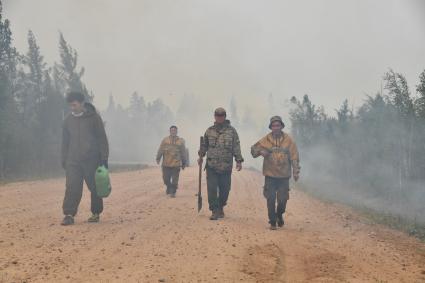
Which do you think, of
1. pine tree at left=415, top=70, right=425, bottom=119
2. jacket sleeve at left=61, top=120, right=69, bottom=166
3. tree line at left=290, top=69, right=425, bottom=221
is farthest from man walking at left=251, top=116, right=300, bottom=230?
pine tree at left=415, top=70, right=425, bottom=119

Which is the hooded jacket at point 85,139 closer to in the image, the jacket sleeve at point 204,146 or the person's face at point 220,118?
the jacket sleeve at point 204,146

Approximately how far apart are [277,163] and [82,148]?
386cm

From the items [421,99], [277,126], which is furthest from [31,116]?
[277,126]

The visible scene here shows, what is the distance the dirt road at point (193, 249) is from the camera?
5215 millimetres

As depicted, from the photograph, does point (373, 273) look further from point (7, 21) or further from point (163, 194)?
point (7, 21)

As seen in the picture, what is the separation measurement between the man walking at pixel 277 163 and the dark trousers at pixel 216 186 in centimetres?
98

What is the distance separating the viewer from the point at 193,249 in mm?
6383

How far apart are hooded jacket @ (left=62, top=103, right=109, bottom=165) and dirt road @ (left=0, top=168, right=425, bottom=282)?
131cm

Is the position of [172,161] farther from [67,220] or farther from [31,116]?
[31,116]

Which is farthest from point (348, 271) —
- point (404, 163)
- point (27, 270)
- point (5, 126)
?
point (5, 126)

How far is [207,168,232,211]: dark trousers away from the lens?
9266 millimetres

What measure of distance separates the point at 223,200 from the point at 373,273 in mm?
4245

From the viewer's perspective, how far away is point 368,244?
25.0 ft

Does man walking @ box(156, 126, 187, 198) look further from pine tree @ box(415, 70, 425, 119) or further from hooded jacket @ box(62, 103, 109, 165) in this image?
pine tree @ box(415, 70, 425, 119)
